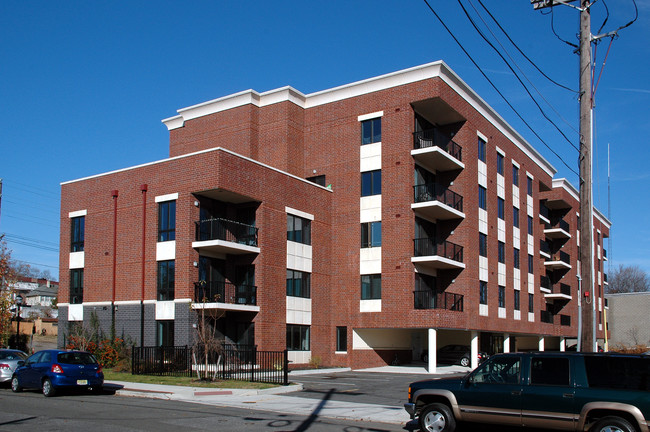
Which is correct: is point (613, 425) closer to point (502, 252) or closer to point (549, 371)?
point (549, 371)

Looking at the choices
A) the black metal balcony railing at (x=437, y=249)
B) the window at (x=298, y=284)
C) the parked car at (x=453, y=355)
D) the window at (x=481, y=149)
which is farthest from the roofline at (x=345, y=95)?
the parked car at (x=453, y=355)

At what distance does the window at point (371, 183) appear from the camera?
117ft

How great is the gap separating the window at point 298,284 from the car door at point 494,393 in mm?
21059

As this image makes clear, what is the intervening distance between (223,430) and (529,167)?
42.8 meters

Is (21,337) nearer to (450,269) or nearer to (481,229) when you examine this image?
(450,269)

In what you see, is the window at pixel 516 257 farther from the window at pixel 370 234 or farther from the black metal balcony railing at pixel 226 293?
the black metal balcony railing at pixel 226 293

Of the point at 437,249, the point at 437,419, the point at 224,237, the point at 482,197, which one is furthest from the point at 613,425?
the point at 482,197

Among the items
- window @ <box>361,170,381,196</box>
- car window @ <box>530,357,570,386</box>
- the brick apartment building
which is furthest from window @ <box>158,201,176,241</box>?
car window @ <box>530,357,570,386</box>

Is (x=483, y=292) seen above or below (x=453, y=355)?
above

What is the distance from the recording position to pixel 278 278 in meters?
32.2

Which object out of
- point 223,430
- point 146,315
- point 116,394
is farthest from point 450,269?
point 223,430

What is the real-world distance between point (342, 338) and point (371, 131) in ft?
39.7

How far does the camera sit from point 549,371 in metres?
11.8

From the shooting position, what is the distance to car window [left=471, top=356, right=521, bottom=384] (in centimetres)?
1222
